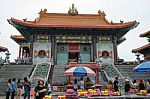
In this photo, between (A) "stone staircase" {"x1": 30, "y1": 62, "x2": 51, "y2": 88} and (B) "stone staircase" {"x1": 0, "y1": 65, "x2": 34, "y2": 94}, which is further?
(B) "stone staircase" {"x1": 0, "y1": 65, "x2": 34, "y2": 94}

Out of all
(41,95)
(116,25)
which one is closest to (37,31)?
(116,25)

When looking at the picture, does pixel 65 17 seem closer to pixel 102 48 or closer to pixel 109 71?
pixel 102 48

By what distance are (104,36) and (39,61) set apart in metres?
8.85

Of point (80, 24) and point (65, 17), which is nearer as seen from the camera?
point (80, 24)

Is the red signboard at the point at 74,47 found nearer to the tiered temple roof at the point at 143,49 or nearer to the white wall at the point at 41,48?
the white wall at the point at 41,48

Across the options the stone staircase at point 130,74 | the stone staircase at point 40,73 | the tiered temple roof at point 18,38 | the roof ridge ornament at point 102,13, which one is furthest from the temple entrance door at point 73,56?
the tiered temple roof at point 18,38

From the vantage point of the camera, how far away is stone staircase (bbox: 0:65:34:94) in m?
27.0

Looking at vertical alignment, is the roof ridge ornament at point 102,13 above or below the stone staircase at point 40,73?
above

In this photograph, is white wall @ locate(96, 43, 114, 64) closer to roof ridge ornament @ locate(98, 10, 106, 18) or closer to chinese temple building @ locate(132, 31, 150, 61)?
roof ridge ornament @ locate(98, 10, 106, 18)

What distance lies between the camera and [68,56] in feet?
121

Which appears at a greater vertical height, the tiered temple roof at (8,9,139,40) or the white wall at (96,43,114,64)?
the tiered temple roof at (8,9,139,40)

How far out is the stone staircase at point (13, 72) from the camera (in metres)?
27.0

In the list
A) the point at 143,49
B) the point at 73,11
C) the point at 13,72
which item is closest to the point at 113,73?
the point at 13,72

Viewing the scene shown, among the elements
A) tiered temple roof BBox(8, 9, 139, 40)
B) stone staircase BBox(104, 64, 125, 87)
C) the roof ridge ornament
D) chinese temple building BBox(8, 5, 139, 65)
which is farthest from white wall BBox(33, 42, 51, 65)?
the roof ridge ornament
